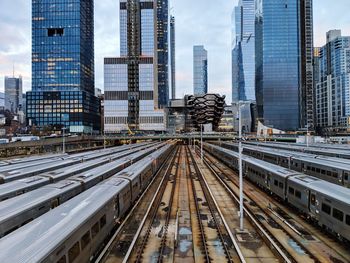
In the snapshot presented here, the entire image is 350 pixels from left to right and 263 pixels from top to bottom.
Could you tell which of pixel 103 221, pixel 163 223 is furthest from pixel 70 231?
pixel 163 223

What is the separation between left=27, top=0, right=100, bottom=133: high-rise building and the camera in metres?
170

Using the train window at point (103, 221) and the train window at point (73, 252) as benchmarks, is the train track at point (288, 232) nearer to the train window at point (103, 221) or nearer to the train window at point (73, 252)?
the train window at point (103, 221)

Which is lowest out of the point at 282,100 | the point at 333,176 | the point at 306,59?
the point at 333,176

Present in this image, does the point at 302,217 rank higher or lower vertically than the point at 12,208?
lower

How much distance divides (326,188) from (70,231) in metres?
15.4

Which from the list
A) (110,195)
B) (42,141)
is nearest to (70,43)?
(42,141)

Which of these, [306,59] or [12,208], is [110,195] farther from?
[306,59]

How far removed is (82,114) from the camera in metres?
173

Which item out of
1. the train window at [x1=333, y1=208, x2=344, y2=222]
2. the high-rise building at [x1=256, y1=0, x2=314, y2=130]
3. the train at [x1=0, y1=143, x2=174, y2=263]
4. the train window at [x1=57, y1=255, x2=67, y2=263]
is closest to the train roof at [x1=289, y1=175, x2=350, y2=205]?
the train window at [x1=333, y1=208, x2=344, y2=222]

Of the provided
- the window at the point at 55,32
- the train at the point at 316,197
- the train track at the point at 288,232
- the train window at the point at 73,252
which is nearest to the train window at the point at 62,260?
the train window at the point at 73,252

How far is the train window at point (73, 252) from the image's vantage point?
960 cm

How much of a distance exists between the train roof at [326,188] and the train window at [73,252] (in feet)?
44.2

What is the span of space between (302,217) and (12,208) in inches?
745

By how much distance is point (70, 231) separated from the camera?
970cm
